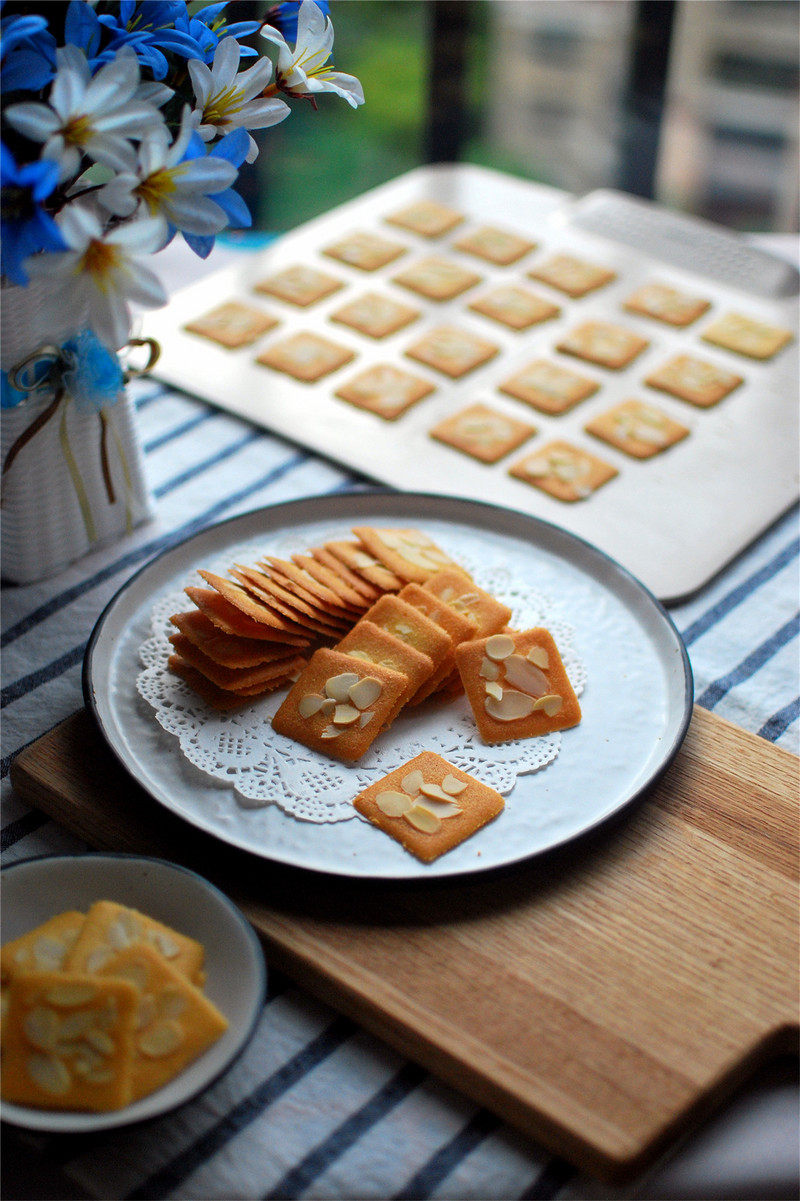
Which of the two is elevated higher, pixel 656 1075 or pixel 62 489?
pixel 62 489

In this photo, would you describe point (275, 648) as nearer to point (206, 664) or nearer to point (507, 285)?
point (206, 664)

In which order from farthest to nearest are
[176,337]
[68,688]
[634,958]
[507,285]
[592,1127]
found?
[507,285] < [176,337] < [68,688] < [634,958] < [592,1127]

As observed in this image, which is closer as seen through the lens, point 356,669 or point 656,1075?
point 656,1075

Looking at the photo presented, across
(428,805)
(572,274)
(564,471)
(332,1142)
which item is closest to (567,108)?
(572,274)

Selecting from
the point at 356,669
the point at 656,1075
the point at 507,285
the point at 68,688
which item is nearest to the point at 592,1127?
the point at 656,1075

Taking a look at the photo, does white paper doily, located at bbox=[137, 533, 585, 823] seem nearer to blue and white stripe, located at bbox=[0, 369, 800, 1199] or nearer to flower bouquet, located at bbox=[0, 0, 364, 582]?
blue and white stripe, located at bbox=[0, 369, 800, 1199]

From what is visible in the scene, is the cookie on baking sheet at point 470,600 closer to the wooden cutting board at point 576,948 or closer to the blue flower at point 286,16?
the wooden cutting board at point 576,948

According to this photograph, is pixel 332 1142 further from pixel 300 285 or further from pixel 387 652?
pixel 300 285
